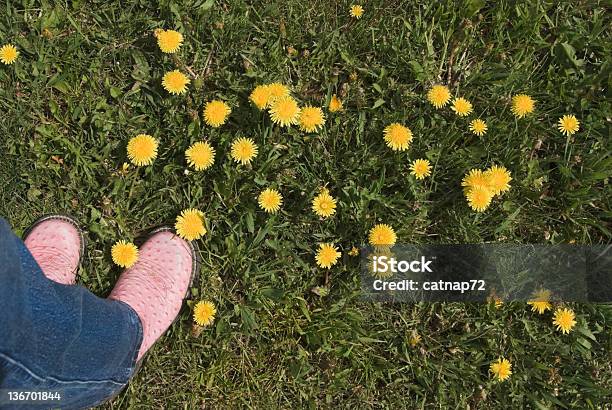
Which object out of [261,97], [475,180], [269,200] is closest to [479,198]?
[475,180]

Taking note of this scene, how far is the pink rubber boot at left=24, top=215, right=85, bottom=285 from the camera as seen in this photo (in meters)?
2.51

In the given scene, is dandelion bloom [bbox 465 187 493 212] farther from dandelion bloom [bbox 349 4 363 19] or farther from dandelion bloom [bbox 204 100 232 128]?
dandelion bloom [bbox 204 100 232 128]

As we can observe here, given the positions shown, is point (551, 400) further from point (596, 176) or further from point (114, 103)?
point (114, 103)

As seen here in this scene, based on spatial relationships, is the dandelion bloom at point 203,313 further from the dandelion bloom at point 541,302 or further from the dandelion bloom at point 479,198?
the dandelion bloom at point 541,302

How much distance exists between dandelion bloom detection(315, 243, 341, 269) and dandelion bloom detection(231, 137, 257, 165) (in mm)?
517

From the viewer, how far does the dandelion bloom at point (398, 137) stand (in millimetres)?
2475

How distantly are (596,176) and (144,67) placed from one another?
2.15 m

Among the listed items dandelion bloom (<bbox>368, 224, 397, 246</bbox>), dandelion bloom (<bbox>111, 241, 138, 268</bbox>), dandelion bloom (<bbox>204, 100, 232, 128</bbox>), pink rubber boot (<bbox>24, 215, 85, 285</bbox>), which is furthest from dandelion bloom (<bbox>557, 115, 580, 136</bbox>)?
pink rubber boot (<bbox>24, 215, 85, 285</bbox>)

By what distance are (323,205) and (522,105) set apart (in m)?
1.01

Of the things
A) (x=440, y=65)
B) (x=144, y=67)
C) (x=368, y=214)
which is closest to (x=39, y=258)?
(x=144, y=67)

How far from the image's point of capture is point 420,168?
2.51 meters

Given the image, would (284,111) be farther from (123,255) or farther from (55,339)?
(55,339)

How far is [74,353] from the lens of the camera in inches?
73.2

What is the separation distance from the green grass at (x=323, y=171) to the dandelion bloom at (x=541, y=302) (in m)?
0.07
